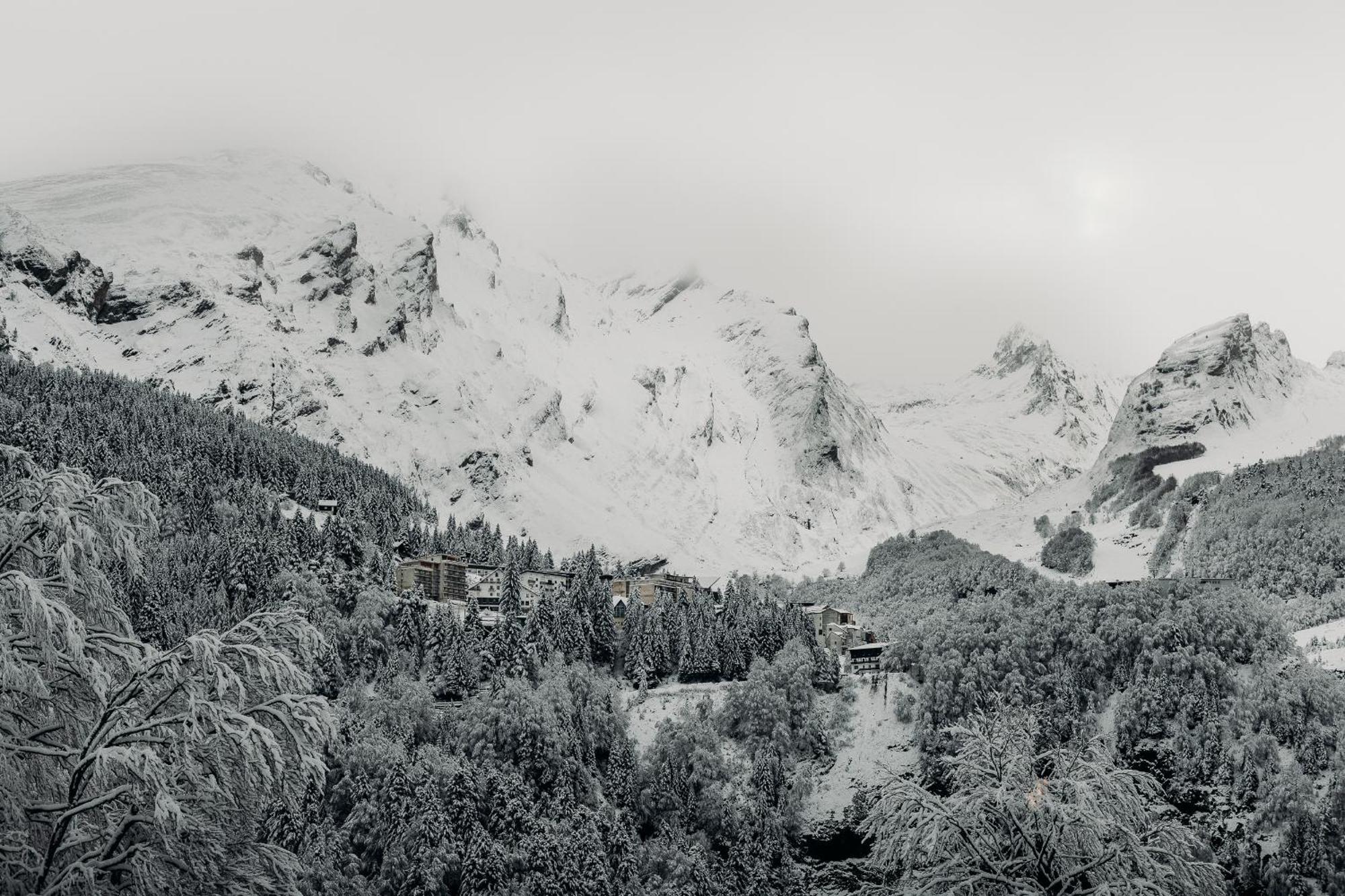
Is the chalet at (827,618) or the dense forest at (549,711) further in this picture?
the chalet at (827,618)

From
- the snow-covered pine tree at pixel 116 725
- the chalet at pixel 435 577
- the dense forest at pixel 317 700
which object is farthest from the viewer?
the chalet at pixel 435 577

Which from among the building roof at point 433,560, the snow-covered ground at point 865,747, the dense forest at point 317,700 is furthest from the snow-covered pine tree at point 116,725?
the building roof at point 433,560

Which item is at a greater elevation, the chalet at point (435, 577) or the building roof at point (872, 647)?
the chalet at point (435, 577)

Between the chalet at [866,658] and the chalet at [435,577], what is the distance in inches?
1726

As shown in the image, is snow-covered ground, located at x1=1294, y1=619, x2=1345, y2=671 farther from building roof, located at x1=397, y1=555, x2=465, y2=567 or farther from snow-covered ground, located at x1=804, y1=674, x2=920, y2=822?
building roof, located at x1=397, y1=555, x2=465, y2=567

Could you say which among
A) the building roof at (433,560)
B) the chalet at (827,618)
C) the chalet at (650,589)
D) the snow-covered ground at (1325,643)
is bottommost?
the snow-covered ground at (1325,643)

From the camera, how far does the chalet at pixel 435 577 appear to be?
113 m

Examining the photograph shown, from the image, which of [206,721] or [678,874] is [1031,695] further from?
[206,721]

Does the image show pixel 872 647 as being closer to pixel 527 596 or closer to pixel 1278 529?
pixel 527 596

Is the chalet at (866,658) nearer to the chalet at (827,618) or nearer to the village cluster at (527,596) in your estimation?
the village cluster at (527,596)

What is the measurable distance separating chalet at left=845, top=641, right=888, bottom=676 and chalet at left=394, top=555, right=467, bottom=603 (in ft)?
144

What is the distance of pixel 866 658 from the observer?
4109 inches

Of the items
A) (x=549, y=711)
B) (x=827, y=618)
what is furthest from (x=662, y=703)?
(x=827, y=618)

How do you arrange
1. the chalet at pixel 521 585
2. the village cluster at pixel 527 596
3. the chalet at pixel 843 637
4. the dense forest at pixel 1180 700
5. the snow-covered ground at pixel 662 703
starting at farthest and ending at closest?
1. the chalet at pixel 843 637
2. the chalet at pixel 521 585
3. the village cluster at pixel 527 596
4. the snow-covered ground at pixel 662 703
5. the dense forest at pixel 1180 700
